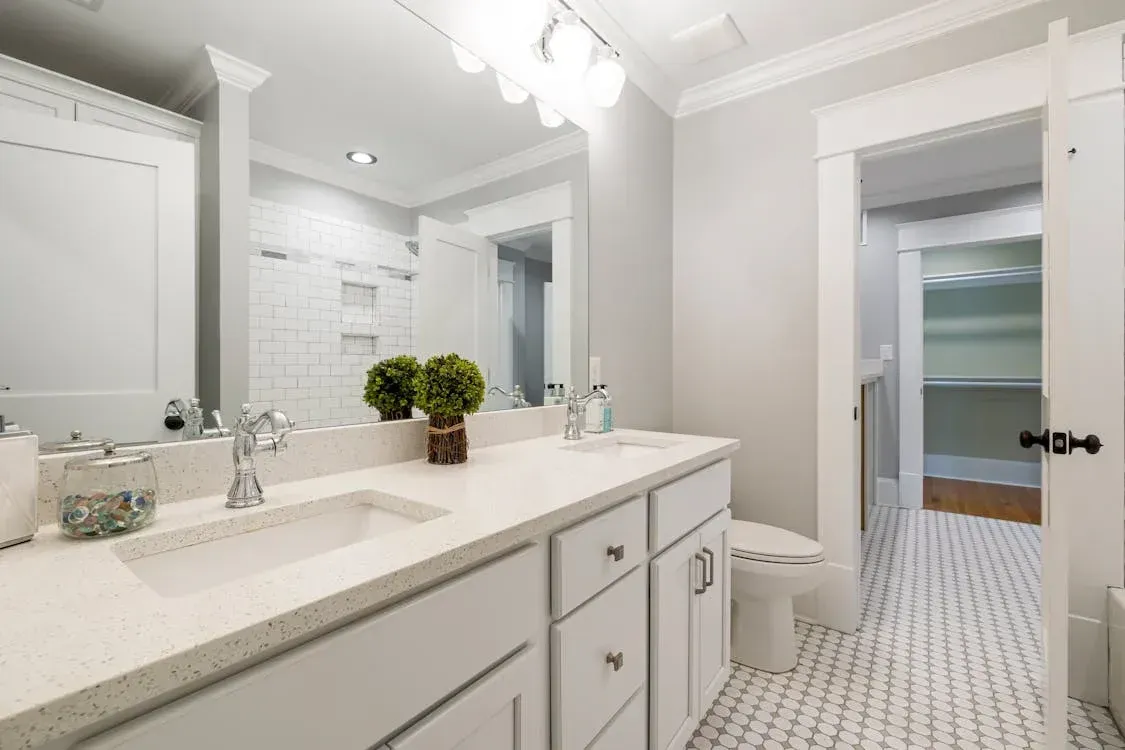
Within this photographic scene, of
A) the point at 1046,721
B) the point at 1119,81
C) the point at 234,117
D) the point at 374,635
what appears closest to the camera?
the point at 374,635

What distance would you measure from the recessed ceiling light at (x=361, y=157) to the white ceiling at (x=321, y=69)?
16 millimetres

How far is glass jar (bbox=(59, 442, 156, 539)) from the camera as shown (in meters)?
0.71

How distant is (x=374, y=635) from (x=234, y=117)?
1.03 m

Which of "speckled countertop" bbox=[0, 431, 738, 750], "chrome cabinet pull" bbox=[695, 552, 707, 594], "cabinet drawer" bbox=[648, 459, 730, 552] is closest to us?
"speckled countertop" bbox=[0, 431, 738, 750]

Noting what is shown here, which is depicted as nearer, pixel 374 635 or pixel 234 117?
pixel 374 635

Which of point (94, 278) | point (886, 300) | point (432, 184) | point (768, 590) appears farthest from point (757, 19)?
point (886, 300)

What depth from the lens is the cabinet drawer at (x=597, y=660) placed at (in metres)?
0.88

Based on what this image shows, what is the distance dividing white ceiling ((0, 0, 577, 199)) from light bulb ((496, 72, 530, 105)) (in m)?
0.02

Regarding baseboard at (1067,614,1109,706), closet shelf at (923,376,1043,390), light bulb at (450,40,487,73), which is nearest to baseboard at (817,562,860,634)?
baseboard at (1067,614,1109,706)

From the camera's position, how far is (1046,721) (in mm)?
1227

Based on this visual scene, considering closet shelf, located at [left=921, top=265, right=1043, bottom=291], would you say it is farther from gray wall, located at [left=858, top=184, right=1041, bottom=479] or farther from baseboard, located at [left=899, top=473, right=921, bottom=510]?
baseboard, located at [left=899, top=473, right=921, bottom=510]

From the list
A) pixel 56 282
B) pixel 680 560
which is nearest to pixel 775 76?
pixel 680 560

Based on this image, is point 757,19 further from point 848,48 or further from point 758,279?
point 758,279

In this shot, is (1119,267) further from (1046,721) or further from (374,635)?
(374,635)
